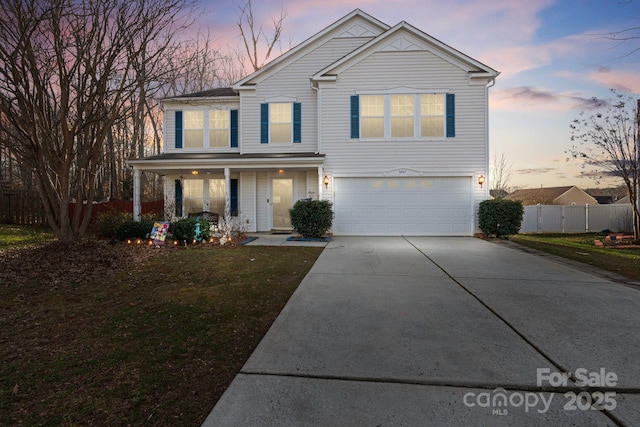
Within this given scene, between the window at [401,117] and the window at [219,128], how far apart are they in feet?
21.8

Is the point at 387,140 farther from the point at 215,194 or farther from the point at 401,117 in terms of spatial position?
the point at 215,194

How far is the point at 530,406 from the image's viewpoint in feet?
7.16

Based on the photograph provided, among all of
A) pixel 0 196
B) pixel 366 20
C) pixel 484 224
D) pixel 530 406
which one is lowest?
pixel 530 406

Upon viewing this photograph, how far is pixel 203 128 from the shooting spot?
1329 cm

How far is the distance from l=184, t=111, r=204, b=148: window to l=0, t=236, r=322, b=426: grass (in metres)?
8.10

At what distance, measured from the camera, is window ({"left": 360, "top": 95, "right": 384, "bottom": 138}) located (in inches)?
→ 467

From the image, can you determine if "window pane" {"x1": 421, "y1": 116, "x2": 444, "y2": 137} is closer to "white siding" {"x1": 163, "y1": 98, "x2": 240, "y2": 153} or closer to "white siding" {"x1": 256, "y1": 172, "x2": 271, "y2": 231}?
"white siding" {"x1": 256, "y1": 172, "x2": 271, "y2": 231}

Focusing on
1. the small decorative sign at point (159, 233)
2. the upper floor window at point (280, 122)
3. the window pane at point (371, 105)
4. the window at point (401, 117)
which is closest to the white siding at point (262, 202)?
the upper floor window at point (280, 122)

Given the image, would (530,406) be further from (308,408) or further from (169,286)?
(169,286)

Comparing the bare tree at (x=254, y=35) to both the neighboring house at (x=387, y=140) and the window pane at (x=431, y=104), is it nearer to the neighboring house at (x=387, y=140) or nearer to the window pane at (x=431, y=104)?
the neighboring house at (x=387, y=140)

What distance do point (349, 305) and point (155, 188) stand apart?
24398mm

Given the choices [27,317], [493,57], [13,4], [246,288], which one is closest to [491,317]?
[246,288]

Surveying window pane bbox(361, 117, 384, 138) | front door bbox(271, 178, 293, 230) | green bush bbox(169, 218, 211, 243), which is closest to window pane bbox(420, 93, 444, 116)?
window pane bbox(361, 117, 384, 138)

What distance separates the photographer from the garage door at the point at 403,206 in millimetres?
11797
